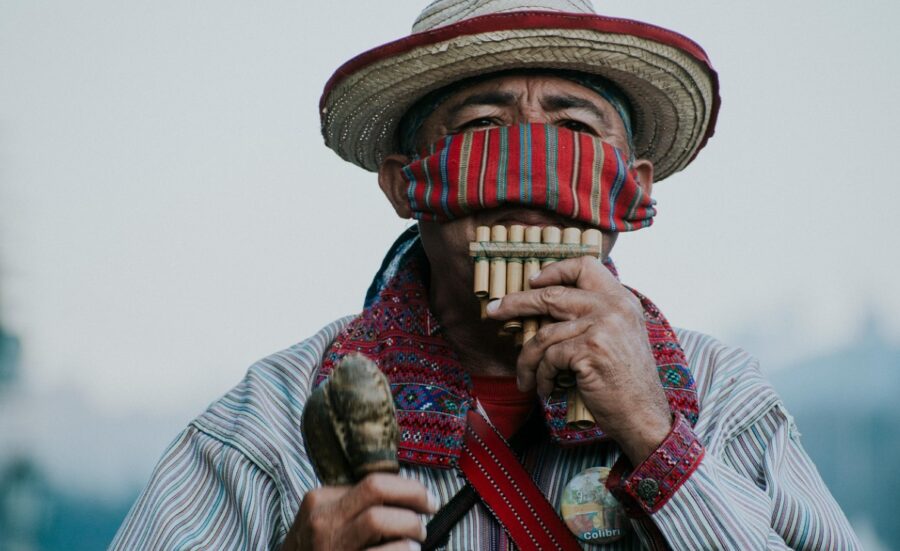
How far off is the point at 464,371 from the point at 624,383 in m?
0.53

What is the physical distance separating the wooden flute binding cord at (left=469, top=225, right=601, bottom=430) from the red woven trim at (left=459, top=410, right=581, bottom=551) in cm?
18

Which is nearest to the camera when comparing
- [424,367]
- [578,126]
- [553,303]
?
[553,303]

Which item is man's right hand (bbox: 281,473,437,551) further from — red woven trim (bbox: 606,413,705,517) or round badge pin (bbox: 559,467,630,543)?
round badge pin (bbox: 559,467,630,543)

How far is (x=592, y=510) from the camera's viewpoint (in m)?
2.39

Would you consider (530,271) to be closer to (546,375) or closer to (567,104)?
(546,375)

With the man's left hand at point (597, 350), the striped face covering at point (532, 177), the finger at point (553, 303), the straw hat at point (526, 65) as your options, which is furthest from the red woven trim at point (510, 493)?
the straw hat at point (526, 65)

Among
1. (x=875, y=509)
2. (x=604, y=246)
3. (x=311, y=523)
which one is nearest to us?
(x=311, y=523)

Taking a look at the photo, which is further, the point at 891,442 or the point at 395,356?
the point at 891,442

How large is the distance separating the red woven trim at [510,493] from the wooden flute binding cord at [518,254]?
18cm

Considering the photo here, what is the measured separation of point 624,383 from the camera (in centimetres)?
222

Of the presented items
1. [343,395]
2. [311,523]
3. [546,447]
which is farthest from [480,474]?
[343,395]

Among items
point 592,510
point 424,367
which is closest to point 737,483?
point 592,510

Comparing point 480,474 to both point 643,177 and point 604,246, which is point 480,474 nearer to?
point 604,246

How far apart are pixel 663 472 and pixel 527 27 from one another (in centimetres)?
108
